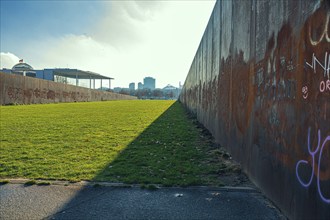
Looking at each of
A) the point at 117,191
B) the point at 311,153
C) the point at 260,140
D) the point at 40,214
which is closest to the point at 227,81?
the point at 260,140

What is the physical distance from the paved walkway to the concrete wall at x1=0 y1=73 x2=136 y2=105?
87.2 ft

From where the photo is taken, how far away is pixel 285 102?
12.7 ft

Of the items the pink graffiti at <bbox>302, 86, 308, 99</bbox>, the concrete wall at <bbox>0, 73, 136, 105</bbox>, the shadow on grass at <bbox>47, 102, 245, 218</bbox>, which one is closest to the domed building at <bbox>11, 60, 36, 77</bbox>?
the concrete wall at <bbox>0, 73, 136, 105</bbox>

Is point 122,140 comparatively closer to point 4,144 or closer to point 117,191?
point 4,144

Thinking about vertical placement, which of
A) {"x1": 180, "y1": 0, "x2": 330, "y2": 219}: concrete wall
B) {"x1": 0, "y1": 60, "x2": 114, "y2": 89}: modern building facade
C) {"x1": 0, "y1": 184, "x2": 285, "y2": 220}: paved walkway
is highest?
{"x1": 0, "y1": 60, "x2": 114, "y2": 89}: modern building facade

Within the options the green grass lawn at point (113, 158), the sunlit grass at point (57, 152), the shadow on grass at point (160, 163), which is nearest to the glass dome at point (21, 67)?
the sunlit grass at point (57, 152)

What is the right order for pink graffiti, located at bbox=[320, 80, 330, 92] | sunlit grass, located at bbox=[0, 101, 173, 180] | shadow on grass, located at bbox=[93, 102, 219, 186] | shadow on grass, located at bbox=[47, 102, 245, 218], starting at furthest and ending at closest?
1. sunlit grass, located at bbox=[0, 101, 173, 180]
2. shadow on grass, located at bbox=[93, 102, 219, 186]
3. shadow on grass, located at bbox=[47, 102, 245, 218]
4. pink graffiti, located at bbox=[320, 80, 330, 92]

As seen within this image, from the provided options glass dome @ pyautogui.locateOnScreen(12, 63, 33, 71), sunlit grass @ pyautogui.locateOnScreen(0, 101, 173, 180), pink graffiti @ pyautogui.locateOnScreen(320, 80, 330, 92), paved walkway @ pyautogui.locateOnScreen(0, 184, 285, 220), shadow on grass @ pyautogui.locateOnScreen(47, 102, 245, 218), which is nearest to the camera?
pink graffiti @ pyautogui.locateOnScreen(320, 80, 330, 92)

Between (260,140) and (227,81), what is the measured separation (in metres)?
3.25

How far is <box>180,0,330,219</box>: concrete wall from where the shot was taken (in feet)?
9.56

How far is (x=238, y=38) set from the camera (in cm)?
676

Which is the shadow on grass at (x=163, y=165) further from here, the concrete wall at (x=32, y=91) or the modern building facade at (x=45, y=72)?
the modern building facade at (x=45, y=72)

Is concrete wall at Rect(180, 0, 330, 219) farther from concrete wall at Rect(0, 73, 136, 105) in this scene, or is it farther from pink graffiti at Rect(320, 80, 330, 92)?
concrete wall at Rect(0, 73, 136, 105)

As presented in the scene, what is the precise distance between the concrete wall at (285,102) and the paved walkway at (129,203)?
456 millimetres
